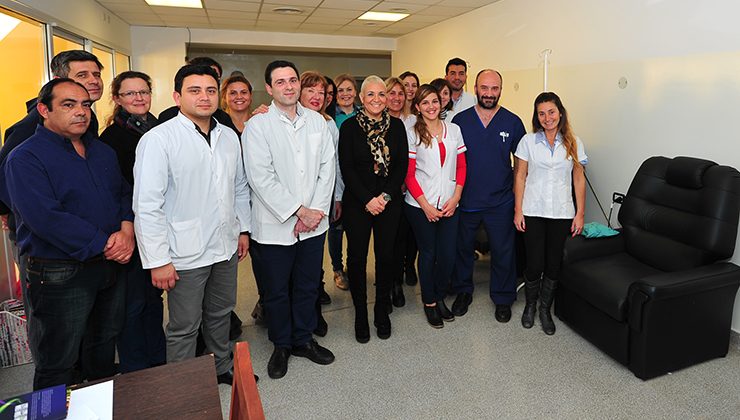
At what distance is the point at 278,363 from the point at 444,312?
1220 millimetres

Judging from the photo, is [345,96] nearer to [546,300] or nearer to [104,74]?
[546,300]

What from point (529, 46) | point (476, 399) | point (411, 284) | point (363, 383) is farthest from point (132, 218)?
point (529, 46)

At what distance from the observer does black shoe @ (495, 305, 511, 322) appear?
10.6 feet

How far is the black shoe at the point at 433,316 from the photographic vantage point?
315cm

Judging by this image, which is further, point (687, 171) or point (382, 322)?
point (382, 322)

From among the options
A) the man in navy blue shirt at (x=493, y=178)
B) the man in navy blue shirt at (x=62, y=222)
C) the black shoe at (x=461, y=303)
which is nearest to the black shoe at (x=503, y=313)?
the man in navy blue shirt at (x=493, y=178)

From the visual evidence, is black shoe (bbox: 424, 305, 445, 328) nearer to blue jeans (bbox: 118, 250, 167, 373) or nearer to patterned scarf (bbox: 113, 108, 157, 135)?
blue jeans (bbox: 118, 250, 167, 373)

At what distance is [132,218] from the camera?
2104mm

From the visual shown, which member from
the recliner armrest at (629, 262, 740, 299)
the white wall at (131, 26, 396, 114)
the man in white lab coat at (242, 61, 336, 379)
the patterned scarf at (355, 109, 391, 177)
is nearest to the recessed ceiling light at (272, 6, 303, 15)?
the white wall at (131, 26, 396, 114)

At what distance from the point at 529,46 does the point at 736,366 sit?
10.4ft

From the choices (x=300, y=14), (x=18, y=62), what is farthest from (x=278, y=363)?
(x=300, y=14)

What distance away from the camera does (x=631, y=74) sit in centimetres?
335

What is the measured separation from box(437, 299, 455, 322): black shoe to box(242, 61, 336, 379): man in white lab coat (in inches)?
36.5

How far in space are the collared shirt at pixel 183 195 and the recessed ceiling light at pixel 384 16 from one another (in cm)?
436
